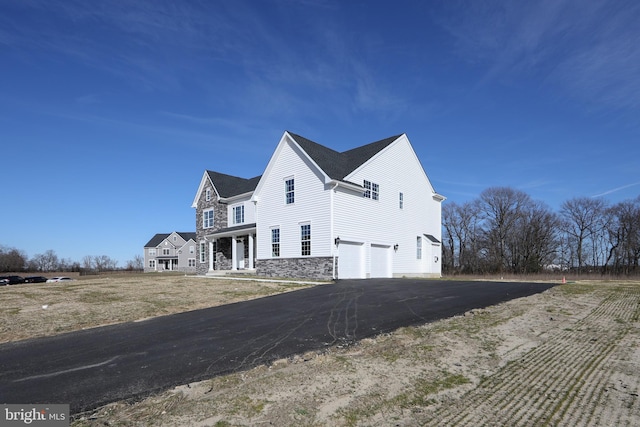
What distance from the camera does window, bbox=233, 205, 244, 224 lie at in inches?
1222

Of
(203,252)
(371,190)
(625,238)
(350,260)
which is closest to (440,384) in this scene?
(350,260)

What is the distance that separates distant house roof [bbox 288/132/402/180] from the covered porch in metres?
7.81

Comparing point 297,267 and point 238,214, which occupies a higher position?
point 238,214

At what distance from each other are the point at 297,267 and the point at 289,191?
500cm

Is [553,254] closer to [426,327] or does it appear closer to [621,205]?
[621,205]

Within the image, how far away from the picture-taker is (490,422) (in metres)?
3.24

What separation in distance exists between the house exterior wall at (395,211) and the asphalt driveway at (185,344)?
10811 millimetres

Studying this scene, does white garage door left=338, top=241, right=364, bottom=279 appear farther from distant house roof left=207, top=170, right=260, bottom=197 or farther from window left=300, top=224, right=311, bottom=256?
distant house roof left=207, top=170, right=260, bottom=197

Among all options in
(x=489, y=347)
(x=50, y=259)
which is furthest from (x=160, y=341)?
(x=50, y=259)

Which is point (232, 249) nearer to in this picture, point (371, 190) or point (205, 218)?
point (205, 218)

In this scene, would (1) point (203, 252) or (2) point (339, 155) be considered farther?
(1) point (203, 252)

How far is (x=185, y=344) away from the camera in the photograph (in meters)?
6.55

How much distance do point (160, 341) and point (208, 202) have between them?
29.5 m

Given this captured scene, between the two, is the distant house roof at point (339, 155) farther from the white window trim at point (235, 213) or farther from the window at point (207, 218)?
the window at point (207, 218)
